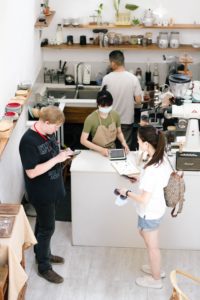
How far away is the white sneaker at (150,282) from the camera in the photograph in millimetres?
4711

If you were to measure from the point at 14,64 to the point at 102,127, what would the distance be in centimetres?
117

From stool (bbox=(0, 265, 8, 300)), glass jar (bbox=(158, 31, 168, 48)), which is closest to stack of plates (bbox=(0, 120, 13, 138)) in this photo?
stool (bbox=(0, 265, 8, 300))

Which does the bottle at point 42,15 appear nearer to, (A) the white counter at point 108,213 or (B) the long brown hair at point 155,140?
(A) the white counter at point 108,213

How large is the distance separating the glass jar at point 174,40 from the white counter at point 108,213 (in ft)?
8.98

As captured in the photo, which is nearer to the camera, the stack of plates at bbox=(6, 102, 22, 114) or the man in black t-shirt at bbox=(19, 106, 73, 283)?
the man in black t-shirt at bbox=(19, 106, 73, 283)

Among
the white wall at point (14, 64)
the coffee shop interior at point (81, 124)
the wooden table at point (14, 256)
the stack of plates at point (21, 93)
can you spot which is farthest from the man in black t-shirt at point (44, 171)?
the stack of plates at point (21, 93)

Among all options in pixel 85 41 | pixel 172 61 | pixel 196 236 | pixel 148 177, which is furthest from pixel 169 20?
pixel 148 177

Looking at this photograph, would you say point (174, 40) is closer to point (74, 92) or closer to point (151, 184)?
point (74, 92)

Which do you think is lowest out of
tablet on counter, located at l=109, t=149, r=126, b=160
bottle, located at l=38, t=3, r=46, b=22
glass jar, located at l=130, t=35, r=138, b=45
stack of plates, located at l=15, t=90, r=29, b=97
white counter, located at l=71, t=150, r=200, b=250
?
white counter, located at l=71, t=150, r=200, b=250

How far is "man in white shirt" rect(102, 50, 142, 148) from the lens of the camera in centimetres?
623

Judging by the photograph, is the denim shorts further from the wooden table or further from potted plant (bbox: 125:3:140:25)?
potted plant (bbox: 125:3:140:25)

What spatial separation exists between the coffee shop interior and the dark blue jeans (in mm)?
171

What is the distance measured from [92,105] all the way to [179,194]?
301 cm

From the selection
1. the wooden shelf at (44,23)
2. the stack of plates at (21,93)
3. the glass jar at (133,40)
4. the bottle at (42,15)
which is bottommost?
the stack of plates at (21,93)
